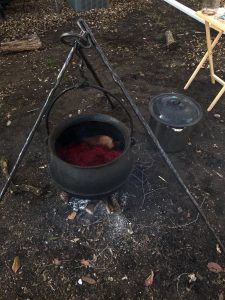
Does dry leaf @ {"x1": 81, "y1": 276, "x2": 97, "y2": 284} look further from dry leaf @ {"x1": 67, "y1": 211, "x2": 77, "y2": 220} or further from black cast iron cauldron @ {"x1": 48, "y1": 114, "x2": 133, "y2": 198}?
black cast iron cauldron @ {"x1": 48, "y1": 114, "x2": 133, "y2": 198}

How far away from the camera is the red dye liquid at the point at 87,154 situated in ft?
11.7

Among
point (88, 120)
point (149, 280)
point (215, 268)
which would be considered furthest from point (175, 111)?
point (149, 280)

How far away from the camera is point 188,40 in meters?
7.62

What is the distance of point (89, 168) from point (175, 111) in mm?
1999

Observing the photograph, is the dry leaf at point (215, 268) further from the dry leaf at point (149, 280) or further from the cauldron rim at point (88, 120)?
the cauldron rim at point (88, 120)

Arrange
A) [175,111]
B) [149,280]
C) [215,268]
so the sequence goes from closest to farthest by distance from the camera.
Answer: [149,280], [215,268], [175,111]

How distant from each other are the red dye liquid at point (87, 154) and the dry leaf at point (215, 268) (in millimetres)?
1683

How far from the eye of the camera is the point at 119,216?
13.0 feet

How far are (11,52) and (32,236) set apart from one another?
4.73m

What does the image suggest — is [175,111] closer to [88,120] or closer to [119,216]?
[88,120]

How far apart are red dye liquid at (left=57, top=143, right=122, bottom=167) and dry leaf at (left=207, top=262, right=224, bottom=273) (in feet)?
5.52

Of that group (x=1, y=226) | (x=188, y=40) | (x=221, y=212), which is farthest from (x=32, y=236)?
(x=188, y=40)

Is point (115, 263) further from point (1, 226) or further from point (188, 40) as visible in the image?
point (188, 40)

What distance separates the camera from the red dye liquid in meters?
3.57
